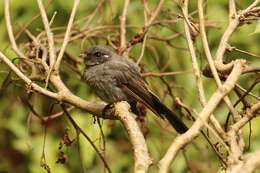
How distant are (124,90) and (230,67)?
2121 mm

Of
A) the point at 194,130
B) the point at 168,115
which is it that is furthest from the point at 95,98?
the point at 194,130

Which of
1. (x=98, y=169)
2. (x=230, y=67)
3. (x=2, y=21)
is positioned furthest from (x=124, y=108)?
(x=2, y=21)

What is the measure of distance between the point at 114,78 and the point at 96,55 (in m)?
0.25

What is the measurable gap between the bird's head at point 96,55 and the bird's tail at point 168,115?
1.98 feet

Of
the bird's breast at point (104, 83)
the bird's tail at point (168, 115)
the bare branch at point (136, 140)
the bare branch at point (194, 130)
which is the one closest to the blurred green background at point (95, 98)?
the bird's breast at point (104, 83)

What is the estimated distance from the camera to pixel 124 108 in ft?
11.5

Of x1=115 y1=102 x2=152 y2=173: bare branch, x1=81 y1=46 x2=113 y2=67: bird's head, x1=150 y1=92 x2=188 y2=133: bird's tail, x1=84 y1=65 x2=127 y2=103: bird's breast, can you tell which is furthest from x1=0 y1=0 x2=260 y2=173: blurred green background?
x1=115 y1=102 x2=152 y2=173: bare branch

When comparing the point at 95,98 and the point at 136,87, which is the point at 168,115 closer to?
the point at 136,87

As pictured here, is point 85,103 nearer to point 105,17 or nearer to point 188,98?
point 105,17

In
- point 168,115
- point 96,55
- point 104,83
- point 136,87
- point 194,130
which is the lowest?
point 194,130

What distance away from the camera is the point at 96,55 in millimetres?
5461

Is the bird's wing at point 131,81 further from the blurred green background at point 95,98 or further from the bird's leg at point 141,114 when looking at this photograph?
the blurred green background at point 95,98

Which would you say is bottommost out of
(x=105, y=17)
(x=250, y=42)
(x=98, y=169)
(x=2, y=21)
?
(x=98, y=169)

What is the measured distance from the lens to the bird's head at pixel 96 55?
5.38m
